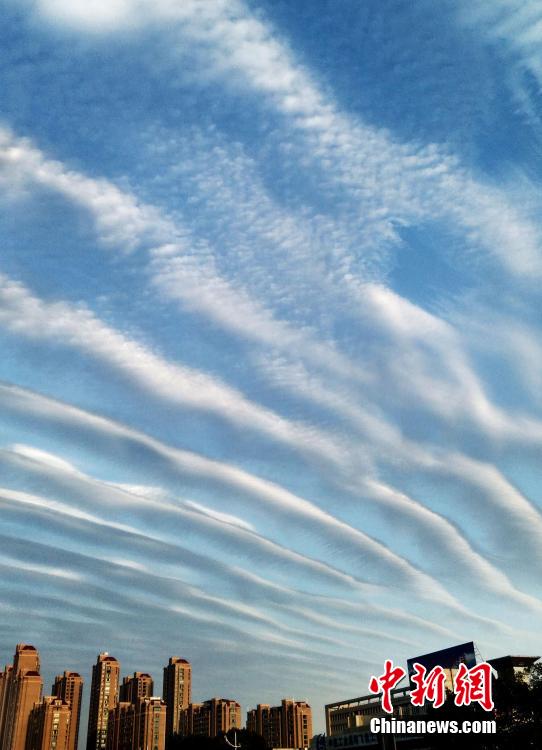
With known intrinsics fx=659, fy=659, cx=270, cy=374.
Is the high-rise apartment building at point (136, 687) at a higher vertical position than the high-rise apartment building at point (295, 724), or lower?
higher

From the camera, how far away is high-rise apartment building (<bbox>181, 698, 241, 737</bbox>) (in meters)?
148

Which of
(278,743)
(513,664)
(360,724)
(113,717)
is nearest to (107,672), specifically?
(113,717)

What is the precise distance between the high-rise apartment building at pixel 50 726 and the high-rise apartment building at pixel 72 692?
1307 cm

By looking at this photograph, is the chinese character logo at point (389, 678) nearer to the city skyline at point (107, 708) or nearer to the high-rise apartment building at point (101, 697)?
the city skyline at point (107, 708)

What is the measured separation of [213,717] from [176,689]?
24.1 m

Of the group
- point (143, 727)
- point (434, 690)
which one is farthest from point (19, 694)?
point (434, 690)

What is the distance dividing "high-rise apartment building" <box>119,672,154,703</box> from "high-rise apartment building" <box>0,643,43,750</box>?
22.6 m

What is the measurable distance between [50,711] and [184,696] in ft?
109

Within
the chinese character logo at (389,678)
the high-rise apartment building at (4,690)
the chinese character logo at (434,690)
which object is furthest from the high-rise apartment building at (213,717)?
the chinese character logo at (389,678)

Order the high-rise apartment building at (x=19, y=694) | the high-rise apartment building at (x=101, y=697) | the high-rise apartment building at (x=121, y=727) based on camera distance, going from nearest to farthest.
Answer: the high-rise apartment building at (x=121, y=727) < the high-rise apartment building at (x=19, y=694) < the high-rise apartment building at (x=101, y=697)

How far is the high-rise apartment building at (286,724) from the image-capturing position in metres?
143

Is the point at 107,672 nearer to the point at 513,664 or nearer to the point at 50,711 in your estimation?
the point at 50,711

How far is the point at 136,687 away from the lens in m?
179

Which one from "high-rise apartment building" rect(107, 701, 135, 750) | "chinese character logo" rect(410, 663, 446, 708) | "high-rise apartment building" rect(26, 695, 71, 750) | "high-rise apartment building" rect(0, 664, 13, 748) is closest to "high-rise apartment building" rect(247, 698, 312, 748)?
"high-rise apartment building" rect(107, 701, 135, 750)
